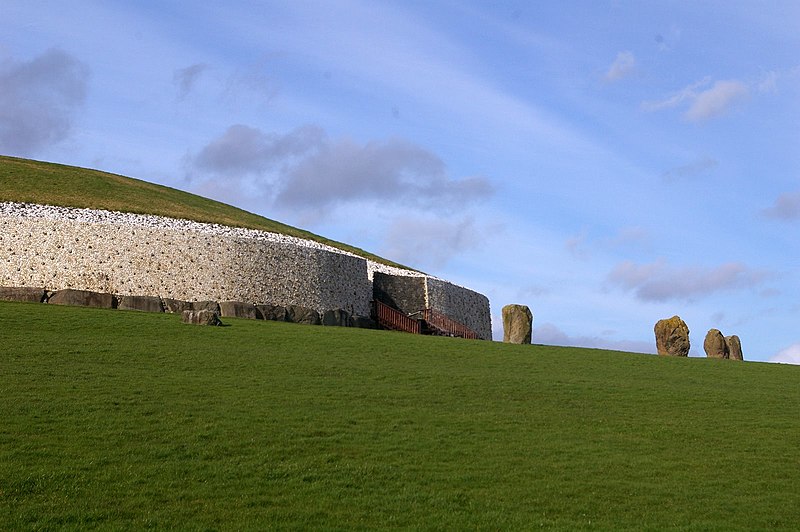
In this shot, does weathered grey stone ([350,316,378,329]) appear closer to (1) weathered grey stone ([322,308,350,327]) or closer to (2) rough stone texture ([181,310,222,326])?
(1) weathered grey stone ([322,308,350,327])

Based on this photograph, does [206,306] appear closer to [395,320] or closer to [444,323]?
[395,320]

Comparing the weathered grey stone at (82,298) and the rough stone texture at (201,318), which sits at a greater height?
the weathered grey stone at (82,298)

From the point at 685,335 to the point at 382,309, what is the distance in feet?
55.8

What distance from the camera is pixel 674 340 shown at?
4603 centimetres

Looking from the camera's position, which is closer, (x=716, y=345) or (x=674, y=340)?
(x=674, y=340)

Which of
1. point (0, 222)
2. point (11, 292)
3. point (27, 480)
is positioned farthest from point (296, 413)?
point (0, 222)

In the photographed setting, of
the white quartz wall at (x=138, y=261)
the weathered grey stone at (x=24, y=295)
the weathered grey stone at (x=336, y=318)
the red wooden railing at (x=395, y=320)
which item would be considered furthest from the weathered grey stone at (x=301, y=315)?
the weathered grey stone at (x=24, y=295)

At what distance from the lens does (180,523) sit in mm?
14906

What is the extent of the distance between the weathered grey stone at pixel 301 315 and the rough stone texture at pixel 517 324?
973cm

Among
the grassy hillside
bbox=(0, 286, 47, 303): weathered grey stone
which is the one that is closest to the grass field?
bbox=(0, 286, 47, 303): weathered grey stone

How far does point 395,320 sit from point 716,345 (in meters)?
17.3

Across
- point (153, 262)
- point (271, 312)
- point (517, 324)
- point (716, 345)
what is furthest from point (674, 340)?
point (153, 262)

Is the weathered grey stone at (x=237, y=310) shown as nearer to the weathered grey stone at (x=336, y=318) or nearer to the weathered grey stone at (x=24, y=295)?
the weathered grey stone at (x=336, y=318)

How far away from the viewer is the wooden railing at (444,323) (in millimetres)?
54312
